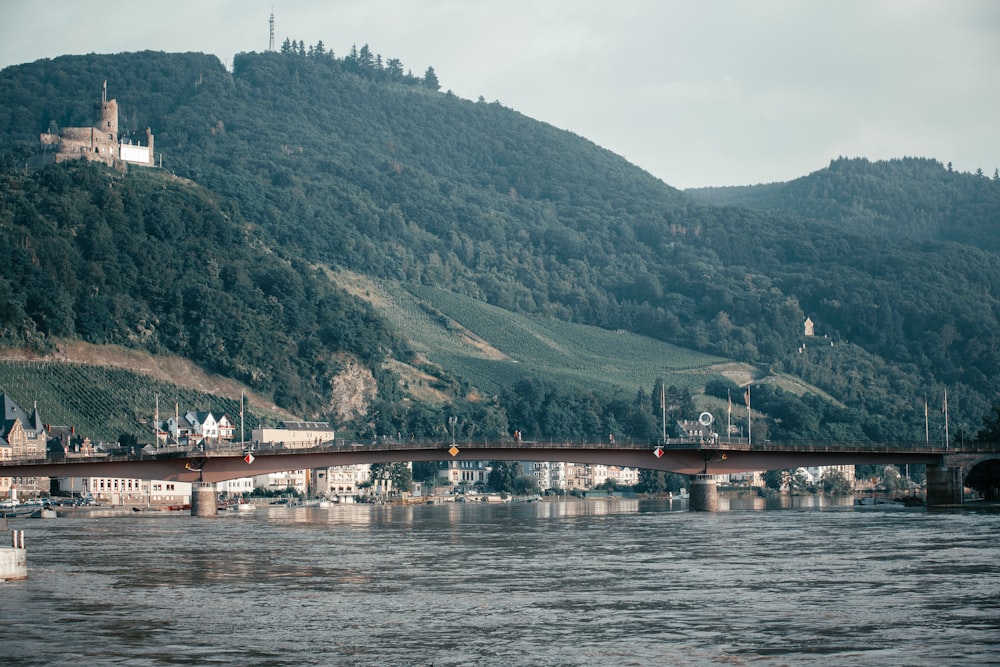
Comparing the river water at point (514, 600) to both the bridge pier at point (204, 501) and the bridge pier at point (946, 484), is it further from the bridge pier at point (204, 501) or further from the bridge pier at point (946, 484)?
the bridge pier at point (204, 501)

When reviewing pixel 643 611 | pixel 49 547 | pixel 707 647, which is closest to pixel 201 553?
pixel 49 547

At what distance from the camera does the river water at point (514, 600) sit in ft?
198

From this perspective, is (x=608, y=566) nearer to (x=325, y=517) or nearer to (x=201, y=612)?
(x=201, y=612)

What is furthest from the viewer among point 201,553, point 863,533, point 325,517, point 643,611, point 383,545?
point 325,517

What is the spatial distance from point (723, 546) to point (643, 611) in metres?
41.6

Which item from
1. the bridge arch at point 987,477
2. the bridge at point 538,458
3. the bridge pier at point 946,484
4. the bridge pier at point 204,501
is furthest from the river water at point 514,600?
the bridge arch at point 987,477

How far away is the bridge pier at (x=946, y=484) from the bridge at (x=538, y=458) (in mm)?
106

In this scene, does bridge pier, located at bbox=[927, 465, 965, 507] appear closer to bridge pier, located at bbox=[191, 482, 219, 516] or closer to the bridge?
the bridge

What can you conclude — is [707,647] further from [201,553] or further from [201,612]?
[201,553]

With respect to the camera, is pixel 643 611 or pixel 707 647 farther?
pixel 643 611

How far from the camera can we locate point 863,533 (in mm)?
126562

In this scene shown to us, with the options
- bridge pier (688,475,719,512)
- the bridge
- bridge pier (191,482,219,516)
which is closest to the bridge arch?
the bridge

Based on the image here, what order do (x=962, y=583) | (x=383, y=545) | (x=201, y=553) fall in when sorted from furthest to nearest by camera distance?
1. (x=383, y=545)
2. (x=201, y=553)
3. (x=962, y=583)

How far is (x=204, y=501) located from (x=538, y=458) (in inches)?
1568
